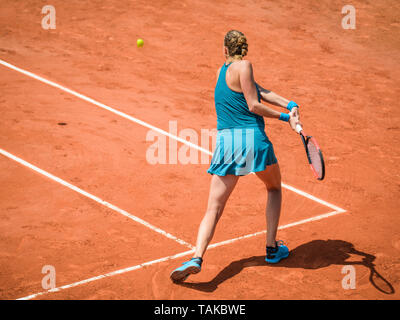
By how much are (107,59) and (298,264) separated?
765cm

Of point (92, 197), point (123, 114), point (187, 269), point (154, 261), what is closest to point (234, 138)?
point (187, 269)

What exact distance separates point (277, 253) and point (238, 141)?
1.32m

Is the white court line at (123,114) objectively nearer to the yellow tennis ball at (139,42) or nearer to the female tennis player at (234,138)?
the female tennis player at (234,138)

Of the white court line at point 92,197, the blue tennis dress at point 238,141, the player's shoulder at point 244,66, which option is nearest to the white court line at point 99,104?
the white court line at point 92,197

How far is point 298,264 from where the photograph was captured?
5.14m

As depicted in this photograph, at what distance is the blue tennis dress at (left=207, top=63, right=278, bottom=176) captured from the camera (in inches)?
182

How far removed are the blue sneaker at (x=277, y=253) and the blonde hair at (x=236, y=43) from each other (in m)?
1.98

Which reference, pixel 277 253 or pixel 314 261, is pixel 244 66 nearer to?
pixel 277 253

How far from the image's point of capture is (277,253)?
5.14 metres

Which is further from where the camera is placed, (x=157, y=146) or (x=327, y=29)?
(x=327, y=29)

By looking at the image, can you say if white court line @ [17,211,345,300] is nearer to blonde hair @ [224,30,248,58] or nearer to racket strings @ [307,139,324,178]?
racket strings @ [307,139,324,178]

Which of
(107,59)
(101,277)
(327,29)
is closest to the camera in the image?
(101,277)
